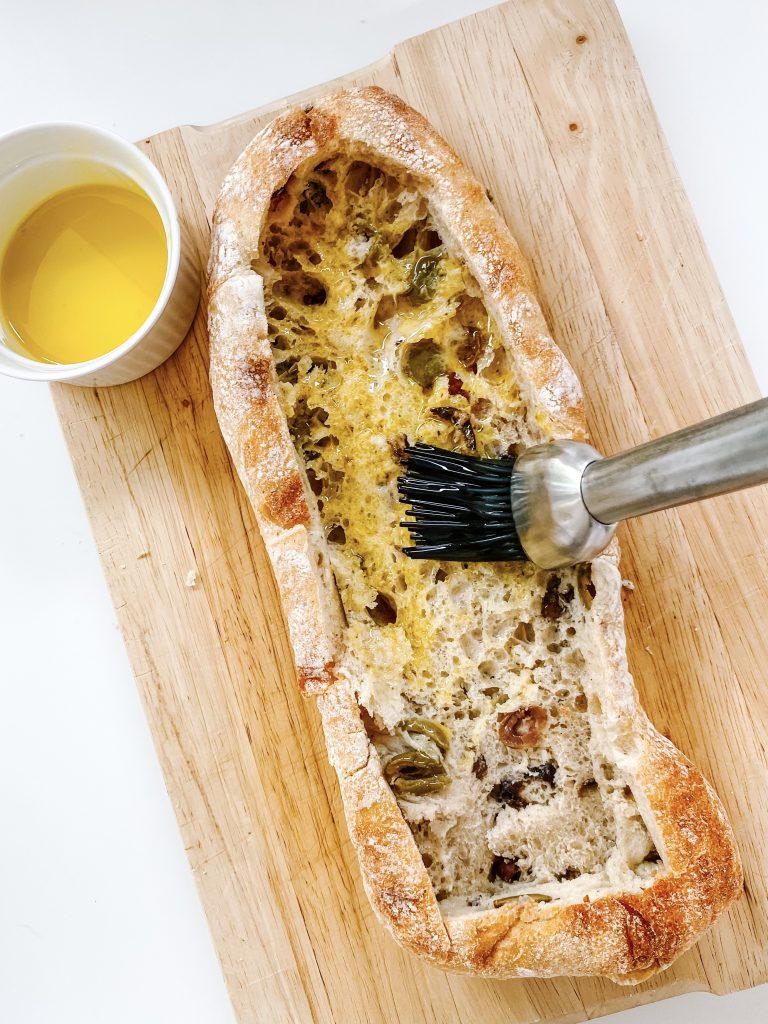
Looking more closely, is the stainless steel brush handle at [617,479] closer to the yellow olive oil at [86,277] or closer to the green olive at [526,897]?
the green olive at [526,897]

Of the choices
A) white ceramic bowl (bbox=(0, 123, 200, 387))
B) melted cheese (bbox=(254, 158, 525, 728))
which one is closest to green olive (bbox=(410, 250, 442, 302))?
melted cheese (bbox=(254, 158, 525, 728))

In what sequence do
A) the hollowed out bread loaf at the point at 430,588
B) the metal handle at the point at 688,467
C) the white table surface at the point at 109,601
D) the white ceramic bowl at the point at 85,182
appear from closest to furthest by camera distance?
the metal handle at the point at 688,467 → the hollowed out bread loaf at the point at 430,588 → the white ceramic bowl at the point at 85,182 → the white table surface at the point at 109,601

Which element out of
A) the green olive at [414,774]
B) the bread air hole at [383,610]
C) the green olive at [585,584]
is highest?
the bread air hole at [383,610]

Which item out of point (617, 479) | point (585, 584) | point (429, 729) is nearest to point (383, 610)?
point (429, 729)

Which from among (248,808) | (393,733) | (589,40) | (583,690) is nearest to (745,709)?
(583,690)

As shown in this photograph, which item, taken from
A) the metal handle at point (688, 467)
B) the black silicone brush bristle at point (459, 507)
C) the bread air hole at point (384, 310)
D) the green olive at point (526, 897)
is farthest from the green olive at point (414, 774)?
the bread air hole at point (384, 310)

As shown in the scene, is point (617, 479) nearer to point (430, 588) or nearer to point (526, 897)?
point (430, 588)

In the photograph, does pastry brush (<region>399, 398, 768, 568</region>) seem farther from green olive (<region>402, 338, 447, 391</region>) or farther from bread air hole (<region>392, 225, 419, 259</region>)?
bread air hole (<region>392, 225, 419, 259</region>)
